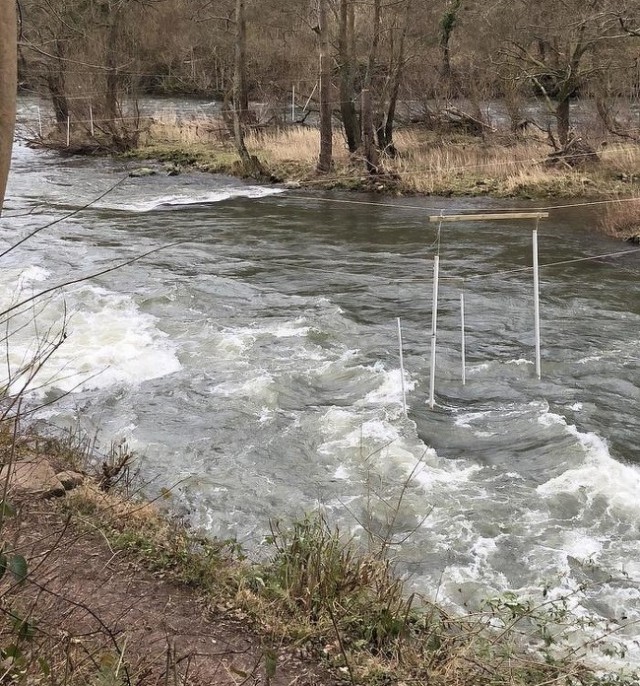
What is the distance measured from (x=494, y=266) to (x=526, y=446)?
656 cm

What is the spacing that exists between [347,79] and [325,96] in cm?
149

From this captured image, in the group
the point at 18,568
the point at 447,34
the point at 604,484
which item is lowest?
the point at 604,484

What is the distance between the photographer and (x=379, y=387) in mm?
8148

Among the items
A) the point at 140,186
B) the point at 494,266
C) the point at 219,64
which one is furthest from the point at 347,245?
the point at 219,64

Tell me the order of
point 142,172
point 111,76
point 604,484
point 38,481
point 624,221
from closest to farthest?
point 38,481
point 604,484
point 624,221
point 142,172
point 111,76

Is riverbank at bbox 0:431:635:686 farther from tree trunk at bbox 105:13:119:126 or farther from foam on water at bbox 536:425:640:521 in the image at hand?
tree trunk at bbox 105:13:119:126

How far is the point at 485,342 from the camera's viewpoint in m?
9.59

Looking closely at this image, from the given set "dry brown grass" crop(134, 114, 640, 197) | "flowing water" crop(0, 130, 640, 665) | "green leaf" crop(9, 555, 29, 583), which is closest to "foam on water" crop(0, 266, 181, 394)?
"flowing water" crop(0, 130, 640, 665)

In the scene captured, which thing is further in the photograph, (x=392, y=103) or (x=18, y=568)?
(x=392, y=103)

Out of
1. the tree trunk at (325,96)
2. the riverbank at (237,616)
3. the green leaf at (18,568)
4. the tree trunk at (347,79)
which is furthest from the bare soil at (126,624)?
the tree trunk at (347,79)

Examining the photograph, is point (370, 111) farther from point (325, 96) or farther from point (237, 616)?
point (237, 616)

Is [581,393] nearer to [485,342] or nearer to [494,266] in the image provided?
[485,342]

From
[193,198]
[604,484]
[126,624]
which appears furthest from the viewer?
[193,198]

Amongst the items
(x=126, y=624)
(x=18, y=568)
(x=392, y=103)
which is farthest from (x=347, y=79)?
(x=18, y=568)
